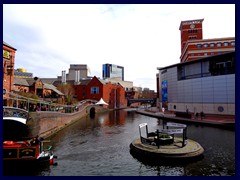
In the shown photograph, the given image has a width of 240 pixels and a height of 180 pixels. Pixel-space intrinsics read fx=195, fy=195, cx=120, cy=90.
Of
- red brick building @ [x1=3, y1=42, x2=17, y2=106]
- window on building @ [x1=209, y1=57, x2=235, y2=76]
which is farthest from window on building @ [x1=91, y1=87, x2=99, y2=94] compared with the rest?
red brick building @ [x1=3, y1=42, x2=17, y2=106]

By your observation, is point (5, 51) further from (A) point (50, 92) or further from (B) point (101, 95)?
(B) point (101, 95)

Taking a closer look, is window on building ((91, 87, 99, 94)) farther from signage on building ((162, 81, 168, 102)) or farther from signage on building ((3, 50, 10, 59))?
signage on building ((3, 50, 10, 59))

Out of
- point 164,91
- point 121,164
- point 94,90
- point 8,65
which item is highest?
point 8,65

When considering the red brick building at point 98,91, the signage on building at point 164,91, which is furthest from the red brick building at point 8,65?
the red brick building at point 98,91

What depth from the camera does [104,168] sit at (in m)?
15.5

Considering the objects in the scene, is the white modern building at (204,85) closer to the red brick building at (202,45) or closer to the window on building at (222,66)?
the window on building at (222,66)

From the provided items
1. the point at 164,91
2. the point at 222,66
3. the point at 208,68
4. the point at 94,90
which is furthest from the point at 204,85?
the point at 94,90

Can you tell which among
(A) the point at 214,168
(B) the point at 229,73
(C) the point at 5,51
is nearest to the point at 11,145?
(A) the point at 214,168

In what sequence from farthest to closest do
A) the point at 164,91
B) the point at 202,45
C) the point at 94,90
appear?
the point at 94,90 → the point at 202,45 → the point at 164,91

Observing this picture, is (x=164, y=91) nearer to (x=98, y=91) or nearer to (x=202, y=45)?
(x=202, y=45)

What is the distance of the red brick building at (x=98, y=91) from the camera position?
8894cm

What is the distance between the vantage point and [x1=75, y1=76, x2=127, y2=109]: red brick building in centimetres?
8894

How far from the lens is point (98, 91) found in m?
89.1
